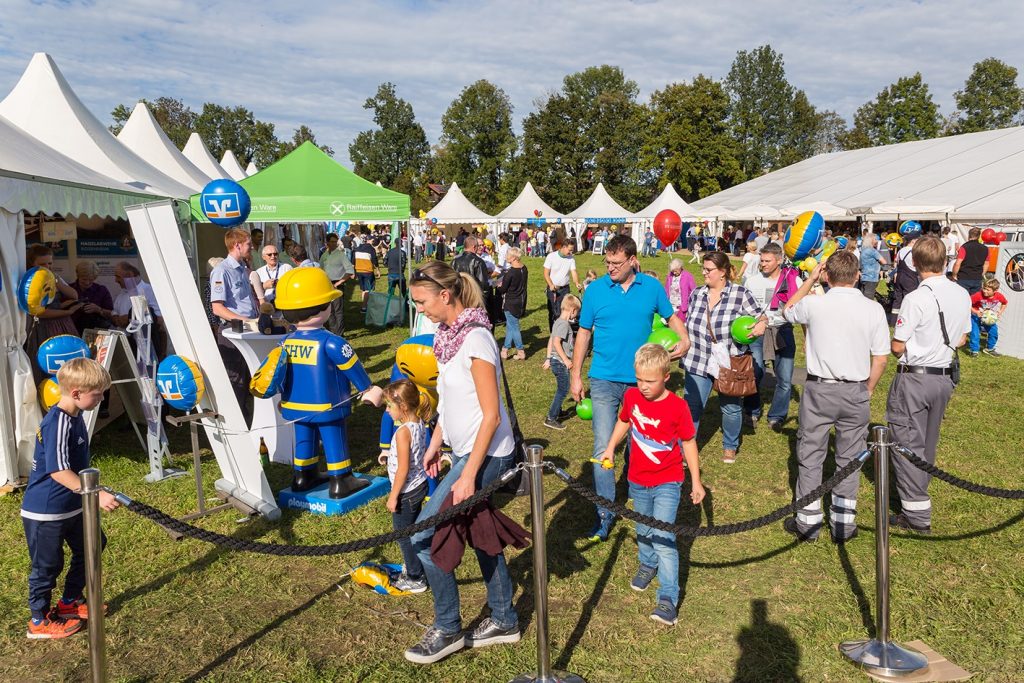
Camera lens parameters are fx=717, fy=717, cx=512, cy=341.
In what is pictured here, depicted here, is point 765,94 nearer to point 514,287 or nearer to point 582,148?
point 582,148

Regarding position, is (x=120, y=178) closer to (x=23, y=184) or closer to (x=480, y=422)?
(x=23, y=184)

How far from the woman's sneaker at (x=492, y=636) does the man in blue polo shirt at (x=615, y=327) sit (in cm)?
119

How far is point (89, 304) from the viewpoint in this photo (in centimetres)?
742

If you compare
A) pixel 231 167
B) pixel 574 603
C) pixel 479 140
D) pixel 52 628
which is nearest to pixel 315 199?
pixel 52 628

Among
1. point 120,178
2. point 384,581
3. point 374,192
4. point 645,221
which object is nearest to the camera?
point 384,581

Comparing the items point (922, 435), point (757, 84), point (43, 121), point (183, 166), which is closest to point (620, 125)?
point (757, 84)

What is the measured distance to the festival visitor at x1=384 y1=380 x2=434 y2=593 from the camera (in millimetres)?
3828

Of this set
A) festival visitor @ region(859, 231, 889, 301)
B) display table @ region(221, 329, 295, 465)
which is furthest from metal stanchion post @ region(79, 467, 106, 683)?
festival visitor @ region(859, 231, 889, 301)

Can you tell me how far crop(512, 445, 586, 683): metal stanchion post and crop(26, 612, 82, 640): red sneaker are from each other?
236cm

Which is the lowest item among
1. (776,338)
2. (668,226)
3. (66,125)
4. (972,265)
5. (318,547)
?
(318,547)

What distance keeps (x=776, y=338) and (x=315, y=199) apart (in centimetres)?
765

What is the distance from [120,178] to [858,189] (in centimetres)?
2926

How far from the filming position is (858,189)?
1206 inches

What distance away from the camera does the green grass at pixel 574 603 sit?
3463mm
